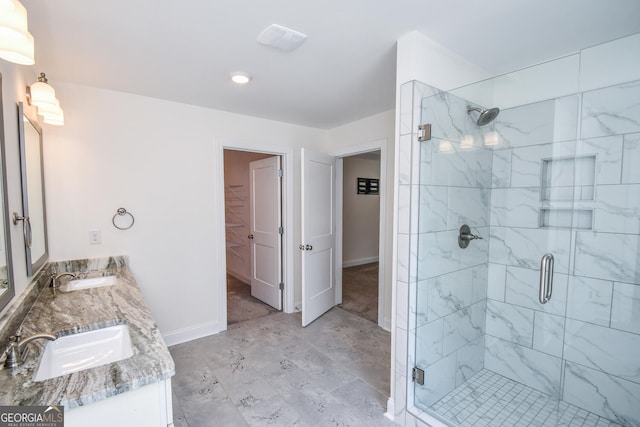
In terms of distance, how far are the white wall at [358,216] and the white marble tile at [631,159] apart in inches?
169

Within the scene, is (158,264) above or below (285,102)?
below

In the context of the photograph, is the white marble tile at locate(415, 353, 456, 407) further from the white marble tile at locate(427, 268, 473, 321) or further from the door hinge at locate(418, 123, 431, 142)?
the door hinge at locate(418, 123, 431, 142)

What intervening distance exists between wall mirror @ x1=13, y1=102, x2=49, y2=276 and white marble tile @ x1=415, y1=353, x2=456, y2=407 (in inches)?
96.8

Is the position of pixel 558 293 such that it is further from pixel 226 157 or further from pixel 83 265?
pixel 226 157

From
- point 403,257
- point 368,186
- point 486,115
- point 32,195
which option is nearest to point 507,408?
A: point 403,257

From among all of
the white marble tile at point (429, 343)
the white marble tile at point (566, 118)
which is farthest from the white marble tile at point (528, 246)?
the white marble tile at point (429, 343)

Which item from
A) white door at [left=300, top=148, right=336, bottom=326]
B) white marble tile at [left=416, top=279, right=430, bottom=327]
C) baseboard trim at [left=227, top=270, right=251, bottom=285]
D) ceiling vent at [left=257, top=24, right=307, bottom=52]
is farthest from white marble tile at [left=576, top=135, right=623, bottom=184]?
baseboard trim at [left=227, top=270, right=251, bottom=285]

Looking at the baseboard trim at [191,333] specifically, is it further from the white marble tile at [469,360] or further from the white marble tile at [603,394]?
the white marble tile at [603,394]

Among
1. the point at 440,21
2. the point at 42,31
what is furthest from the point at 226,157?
the point at 440,21

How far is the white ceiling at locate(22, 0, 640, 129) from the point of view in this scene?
142cm

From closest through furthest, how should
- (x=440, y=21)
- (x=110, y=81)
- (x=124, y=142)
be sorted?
(x=440, y=21)
(x=110, y=81)
(x=124, y=142)

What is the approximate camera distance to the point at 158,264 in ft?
9.01

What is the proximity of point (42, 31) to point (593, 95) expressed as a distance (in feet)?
10.3

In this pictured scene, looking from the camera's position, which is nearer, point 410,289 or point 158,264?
point 410,289
